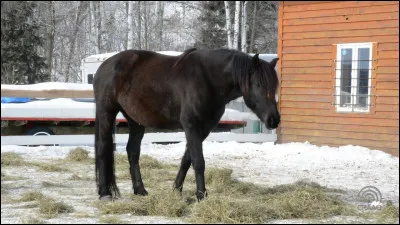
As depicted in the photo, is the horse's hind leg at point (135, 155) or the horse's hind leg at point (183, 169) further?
the horse's hind leg at point (135, 155)

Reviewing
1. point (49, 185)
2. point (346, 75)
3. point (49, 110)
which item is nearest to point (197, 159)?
point (49, 185)

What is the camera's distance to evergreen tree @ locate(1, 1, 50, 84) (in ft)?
11.9

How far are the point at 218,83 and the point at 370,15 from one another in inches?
233

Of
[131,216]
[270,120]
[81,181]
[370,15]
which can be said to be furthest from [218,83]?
[370,15]

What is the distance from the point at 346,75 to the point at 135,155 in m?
5.99

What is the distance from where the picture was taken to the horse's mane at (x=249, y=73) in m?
4.67

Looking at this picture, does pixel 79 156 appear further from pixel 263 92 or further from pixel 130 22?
pixel 263 92

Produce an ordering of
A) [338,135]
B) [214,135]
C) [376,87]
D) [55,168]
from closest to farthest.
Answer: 1. [55,168]
2. [376,87]
3. [338,135]
4. [214,135]

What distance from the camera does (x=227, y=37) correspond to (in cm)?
1087

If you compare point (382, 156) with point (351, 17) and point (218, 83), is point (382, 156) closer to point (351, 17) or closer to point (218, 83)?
point (351, 17)

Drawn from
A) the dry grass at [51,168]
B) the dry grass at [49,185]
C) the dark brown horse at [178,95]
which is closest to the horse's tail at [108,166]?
the dark brown horse at [178,95]

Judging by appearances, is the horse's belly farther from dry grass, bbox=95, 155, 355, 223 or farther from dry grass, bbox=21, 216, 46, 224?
dry grass, bbox=21, 216, 46, 224

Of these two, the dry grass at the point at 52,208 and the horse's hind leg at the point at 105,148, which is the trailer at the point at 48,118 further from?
the dry grass at the point at 52,208

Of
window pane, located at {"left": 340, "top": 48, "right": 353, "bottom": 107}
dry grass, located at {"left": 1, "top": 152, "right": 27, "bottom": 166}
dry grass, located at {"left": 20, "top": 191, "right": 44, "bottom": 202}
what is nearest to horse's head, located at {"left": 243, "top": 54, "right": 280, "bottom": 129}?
dry grass, located at {"left": 20, "top": 191, "right": 44, "bottom": 202}
